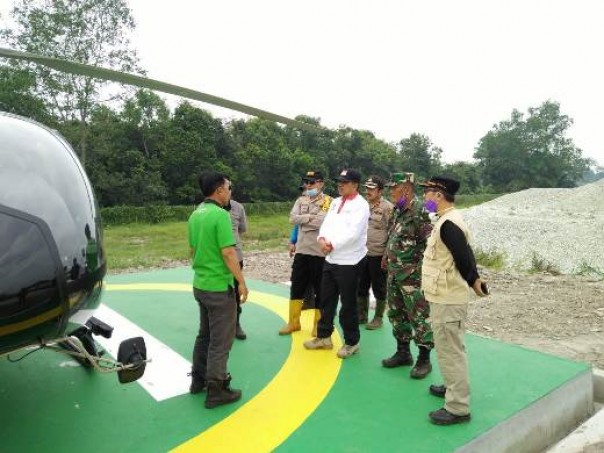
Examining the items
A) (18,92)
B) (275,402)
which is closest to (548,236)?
(275,402)

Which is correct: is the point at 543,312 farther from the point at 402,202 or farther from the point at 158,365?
the point at 158,365

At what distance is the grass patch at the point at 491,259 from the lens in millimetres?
10753

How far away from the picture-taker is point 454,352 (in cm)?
297

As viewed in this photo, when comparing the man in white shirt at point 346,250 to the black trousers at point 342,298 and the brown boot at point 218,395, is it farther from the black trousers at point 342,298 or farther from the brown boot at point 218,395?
the brown boot at point 218,395

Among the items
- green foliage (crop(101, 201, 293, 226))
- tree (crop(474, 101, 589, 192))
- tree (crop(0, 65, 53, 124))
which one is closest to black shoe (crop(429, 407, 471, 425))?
tree (crop(0, 65, 53, 124))

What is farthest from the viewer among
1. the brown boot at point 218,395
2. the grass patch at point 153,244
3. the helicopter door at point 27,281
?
the grass patch at point 153,244

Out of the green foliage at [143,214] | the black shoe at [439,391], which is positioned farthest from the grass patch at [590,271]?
the green foliage at [143,214]

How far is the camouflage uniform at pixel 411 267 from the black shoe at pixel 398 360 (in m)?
0.23

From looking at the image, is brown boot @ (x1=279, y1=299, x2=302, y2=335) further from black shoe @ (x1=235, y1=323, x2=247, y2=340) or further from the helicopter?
the helicopter

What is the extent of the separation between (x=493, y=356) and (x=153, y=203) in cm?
2533

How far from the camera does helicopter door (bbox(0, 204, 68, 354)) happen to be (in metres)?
1.75

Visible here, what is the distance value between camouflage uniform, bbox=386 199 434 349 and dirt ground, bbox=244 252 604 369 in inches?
89.9

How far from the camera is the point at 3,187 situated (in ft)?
6.15

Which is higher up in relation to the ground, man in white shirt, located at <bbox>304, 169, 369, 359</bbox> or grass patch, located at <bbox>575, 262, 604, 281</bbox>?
man in white shirt, located at <bbox>304, 169, 369, 359</bbox>
